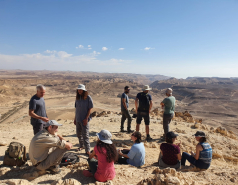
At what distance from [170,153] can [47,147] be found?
2481mm

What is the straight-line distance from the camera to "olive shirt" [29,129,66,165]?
8.81 ft

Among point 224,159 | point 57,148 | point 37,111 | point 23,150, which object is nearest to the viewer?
point 57,148

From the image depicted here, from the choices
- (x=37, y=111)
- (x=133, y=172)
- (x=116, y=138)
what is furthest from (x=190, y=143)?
(x=37, y=111)

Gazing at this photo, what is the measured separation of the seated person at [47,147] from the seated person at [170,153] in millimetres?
1977

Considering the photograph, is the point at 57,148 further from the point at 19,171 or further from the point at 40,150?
the point at 19,171

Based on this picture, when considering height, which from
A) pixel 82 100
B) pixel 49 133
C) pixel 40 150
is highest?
pixel 82 100

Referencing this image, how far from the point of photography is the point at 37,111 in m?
3.52

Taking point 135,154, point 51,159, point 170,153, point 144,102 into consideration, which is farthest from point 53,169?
point 144,102

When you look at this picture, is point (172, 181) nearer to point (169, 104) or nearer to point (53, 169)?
point (53, 169)

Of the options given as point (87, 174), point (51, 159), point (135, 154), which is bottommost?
point (87, 174)

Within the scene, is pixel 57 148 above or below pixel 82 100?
below

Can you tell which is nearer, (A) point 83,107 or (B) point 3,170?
(B) point 3,170

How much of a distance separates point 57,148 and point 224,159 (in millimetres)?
5404

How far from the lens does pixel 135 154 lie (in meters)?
3.32
